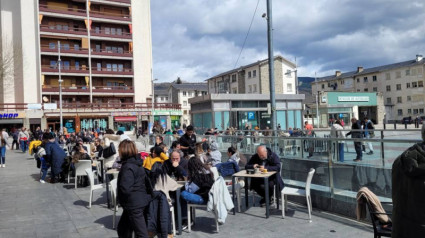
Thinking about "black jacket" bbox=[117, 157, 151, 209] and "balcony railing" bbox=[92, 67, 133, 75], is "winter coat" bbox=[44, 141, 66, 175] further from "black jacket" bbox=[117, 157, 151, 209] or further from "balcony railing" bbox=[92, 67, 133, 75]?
"balcony railing" bbox=[92, 67, 133, 75]

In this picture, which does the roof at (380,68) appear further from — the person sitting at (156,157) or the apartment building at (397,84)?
the person sitting at (156,157)

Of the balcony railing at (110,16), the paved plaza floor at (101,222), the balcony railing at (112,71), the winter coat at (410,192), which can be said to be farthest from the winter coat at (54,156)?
the balcony railing at (110,16)

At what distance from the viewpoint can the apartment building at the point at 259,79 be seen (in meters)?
54.0

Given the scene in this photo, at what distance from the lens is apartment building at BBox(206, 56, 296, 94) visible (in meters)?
54.0

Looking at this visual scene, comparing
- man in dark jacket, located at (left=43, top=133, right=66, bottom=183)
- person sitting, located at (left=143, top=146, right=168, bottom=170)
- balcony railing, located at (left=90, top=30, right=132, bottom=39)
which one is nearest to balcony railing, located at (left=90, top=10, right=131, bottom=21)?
balcony railing, located at (left=90, top=30, right=132, bottom=39)

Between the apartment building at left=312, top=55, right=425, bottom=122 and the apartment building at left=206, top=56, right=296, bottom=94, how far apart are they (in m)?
8.72

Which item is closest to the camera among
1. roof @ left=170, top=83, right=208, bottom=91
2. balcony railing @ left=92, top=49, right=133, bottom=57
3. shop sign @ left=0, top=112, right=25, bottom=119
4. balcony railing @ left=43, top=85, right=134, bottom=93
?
shop sign @ left=0, top=112, right=25, bottom=119

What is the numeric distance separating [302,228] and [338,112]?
48.6m

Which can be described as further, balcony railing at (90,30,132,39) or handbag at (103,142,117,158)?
balcony railing at (90,30,132,39)

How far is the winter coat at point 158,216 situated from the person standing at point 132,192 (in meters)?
0.16

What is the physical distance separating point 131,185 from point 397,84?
76.6 meters

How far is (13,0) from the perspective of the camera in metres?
53.3

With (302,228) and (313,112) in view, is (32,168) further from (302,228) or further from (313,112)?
(313,112)

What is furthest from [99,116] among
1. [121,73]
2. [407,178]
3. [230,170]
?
[407,178]
